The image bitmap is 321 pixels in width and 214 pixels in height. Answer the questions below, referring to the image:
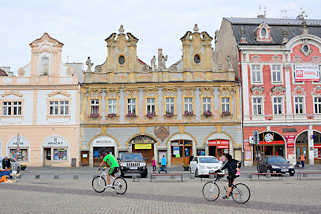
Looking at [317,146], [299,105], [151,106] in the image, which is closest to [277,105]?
[299,105]

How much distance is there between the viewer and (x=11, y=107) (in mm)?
37406

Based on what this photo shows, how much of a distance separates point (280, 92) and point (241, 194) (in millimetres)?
28109

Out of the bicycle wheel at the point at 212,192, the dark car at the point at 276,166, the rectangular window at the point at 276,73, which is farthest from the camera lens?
the rectangular window at the point at 276,73

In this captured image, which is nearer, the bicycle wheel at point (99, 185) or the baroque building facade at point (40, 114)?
the bicycle wheel at point (99, 185)

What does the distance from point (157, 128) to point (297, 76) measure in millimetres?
15926

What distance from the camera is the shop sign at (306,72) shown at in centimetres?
3850

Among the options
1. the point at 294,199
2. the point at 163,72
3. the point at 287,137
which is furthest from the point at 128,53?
the point at 294,199

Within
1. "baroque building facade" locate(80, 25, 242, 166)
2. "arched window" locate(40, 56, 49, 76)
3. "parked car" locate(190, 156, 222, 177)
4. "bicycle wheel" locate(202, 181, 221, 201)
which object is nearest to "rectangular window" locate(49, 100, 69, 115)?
"baroque building facade" locate(80, 25, 242, 166)

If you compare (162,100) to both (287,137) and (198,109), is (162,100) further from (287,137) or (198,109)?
(287,137)

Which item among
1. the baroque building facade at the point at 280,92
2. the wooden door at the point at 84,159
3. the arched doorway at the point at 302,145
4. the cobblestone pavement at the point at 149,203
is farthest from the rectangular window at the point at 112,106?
the cobblestone pavement at the point at 149,203

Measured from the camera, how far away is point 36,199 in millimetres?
13469

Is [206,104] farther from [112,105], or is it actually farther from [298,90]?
[298,90]

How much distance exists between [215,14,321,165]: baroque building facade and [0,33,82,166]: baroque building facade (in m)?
18.1

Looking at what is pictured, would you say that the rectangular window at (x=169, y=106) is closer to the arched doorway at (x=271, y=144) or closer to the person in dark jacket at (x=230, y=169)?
the arched doorway at (x=271, y=144)
